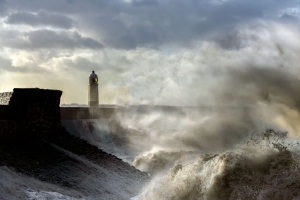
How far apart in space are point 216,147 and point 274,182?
17968 millimetres

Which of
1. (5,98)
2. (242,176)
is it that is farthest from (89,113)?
(242,176)

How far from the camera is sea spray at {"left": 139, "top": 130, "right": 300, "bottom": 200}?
984cm

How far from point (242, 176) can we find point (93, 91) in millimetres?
21689

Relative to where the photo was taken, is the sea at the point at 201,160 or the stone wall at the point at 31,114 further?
the stone wall at the point at 31,114

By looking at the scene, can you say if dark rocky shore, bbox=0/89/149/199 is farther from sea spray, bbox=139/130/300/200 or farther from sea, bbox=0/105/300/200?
sea spray, bbox=139/130/300/200

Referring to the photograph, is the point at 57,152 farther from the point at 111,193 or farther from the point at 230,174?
the point at 230,174

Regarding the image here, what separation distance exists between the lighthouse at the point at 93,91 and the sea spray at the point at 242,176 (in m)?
19.2

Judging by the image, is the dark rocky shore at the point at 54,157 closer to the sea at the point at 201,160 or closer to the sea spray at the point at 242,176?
the sea at the point at 201,160

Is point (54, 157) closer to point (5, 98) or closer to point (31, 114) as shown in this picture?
point (31, 114)

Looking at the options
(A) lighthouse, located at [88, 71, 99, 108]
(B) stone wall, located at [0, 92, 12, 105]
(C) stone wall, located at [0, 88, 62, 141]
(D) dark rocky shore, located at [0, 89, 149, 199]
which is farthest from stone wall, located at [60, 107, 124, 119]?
(B) stone wall, located at [0, 92, 12, 105]

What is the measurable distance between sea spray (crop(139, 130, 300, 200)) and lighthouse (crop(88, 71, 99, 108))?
19178 millimetres

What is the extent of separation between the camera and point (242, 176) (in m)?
10.6

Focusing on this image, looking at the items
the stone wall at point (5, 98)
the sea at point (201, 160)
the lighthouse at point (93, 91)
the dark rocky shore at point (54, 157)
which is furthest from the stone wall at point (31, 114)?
the lighthouse at point (93, 91)

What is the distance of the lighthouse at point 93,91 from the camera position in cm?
3106
